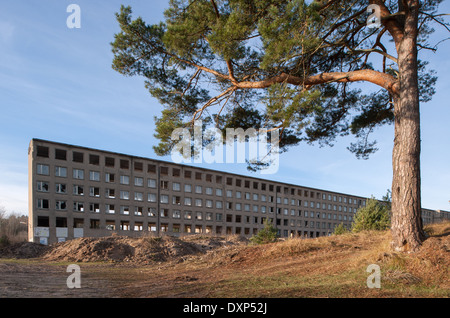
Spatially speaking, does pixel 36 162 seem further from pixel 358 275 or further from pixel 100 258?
pixel 358 275

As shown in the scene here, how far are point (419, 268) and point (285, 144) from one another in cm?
828

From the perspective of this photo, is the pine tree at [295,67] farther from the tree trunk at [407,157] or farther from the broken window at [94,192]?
the broken window at [94,192]

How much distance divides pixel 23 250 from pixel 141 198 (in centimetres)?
A: 3653

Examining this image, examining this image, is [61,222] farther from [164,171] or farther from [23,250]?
[23,250]

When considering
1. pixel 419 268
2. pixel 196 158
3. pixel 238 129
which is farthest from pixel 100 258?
pixel 419 268


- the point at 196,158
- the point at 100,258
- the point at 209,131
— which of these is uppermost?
the point at 209,131

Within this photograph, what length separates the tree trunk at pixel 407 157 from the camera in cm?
913

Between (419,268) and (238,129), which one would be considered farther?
(238,129)

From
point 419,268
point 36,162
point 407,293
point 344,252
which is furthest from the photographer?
point 36,162

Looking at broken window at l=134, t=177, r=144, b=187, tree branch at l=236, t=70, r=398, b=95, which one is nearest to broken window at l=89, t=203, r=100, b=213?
broken window at l=134, t=177, r=144, b=187

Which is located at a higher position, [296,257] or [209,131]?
[209,131]

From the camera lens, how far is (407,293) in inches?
Answer: 261

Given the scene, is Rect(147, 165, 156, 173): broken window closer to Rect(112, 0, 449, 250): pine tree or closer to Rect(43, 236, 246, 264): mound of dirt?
Rect(43, 236, 246, 264): mound of dirt
